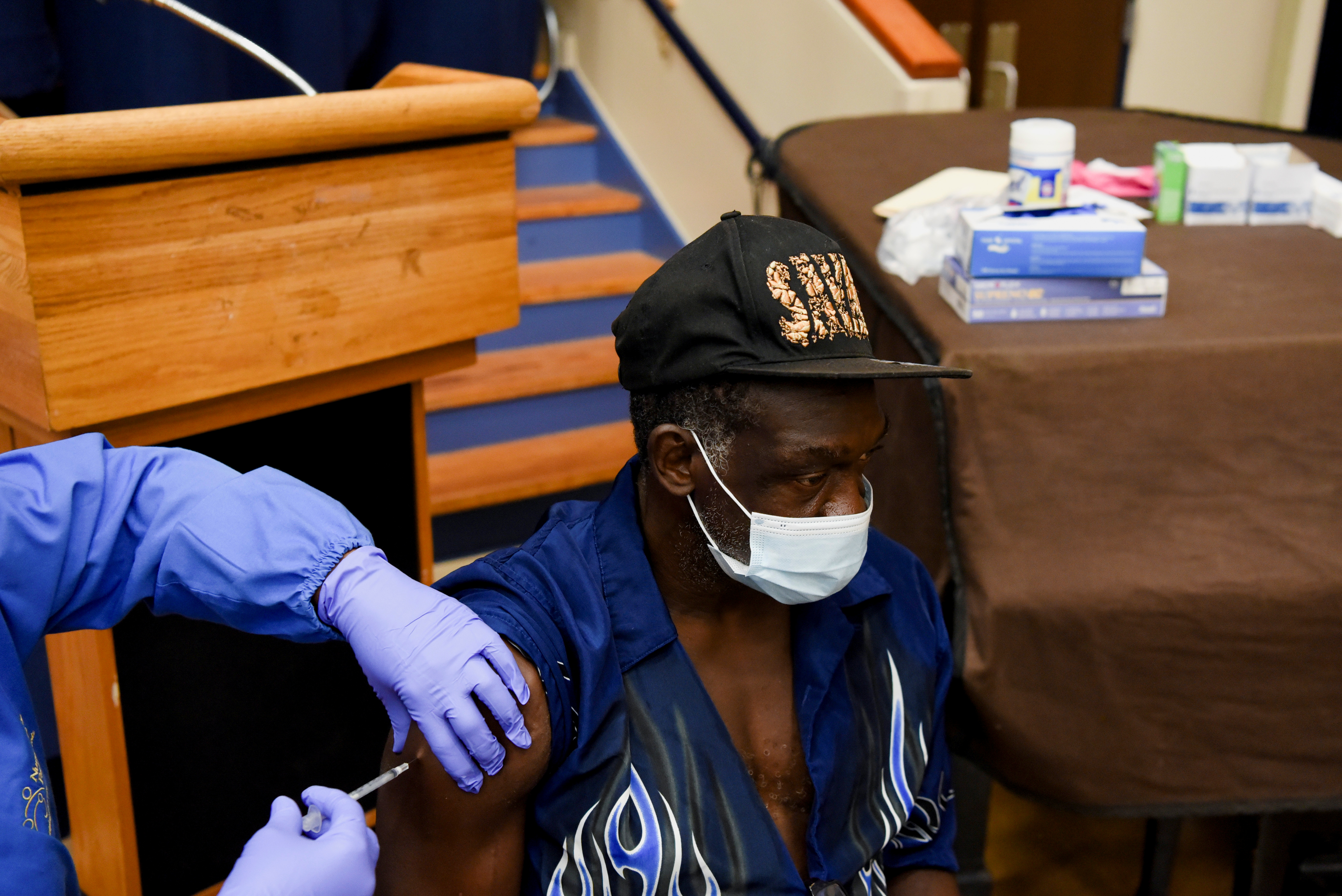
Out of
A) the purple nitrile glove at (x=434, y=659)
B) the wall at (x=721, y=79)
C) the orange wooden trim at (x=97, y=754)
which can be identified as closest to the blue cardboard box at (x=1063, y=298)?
the purple nitrile glove at (x=434, y=659)

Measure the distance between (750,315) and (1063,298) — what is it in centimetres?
64

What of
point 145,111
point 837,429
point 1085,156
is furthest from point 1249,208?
point 145,111

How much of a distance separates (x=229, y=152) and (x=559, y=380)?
5.22ft

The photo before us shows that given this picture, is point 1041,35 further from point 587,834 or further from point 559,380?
point 587,834

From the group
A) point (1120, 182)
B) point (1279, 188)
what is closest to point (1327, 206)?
point (1279, 188)

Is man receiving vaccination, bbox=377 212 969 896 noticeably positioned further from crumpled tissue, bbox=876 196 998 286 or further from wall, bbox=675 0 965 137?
wall, bbox=675 0 965 137

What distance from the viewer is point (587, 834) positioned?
112 centimetres

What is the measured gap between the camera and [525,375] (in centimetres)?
291

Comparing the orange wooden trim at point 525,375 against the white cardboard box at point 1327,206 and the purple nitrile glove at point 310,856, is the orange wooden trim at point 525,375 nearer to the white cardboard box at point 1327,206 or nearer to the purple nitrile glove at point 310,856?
the white cardboard box at point 1327,206

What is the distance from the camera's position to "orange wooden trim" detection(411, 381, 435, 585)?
1754 mm

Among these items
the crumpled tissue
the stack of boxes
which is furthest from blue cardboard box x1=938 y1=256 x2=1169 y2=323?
the crumpled tissue

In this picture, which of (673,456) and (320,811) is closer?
(320,811)

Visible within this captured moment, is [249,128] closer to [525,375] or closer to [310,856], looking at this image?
[310,856]

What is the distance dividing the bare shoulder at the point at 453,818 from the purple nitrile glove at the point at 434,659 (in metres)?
0.02
